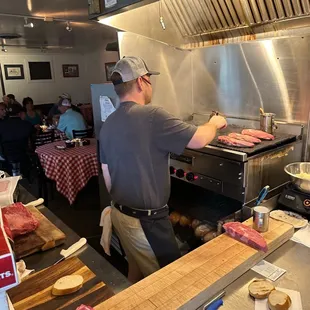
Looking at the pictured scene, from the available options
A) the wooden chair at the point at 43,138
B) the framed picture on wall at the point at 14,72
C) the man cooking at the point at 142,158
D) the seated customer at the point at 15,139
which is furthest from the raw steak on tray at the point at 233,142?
the framed picture on wall at the point at 14,72

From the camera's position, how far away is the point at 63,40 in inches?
275

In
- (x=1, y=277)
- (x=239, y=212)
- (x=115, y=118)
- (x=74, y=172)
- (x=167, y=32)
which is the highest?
(x=167, y=32)

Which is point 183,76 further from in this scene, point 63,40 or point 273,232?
point 63,40

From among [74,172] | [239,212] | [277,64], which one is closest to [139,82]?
[239,212]

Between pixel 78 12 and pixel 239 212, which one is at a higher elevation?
pixel 78 12

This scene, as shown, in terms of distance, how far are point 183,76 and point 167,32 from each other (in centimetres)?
36

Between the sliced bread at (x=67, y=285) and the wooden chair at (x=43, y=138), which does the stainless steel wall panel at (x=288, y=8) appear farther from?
the wooden chair at (x=43, y=138)

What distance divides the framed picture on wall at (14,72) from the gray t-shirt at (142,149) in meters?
7.33

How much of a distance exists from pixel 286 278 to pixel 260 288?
0.47 ft

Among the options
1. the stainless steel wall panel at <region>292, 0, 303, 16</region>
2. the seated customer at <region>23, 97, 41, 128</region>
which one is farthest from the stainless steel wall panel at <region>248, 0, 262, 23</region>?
the seated customer at <region>23, 97, 41, 128</region>

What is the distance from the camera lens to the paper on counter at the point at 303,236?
4.03 ft

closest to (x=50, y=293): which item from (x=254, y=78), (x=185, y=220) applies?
(x=185, y=220)

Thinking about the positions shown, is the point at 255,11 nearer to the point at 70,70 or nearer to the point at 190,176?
the point at 190,176

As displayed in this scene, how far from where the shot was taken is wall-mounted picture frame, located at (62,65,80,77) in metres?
8.59
